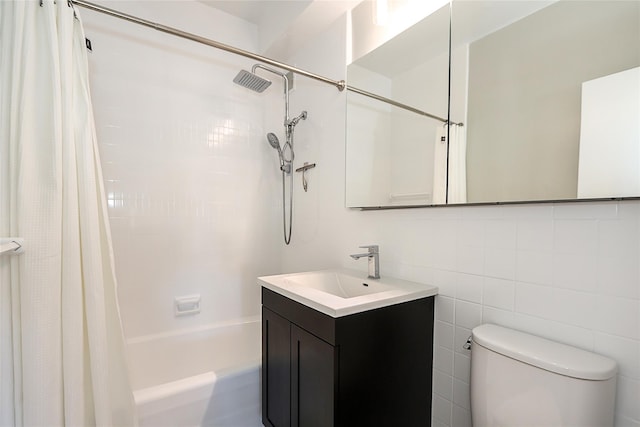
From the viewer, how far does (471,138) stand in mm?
1151

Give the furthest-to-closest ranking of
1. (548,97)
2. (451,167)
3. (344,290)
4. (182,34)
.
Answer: (344,290) < (182,34) < (451,167) < (548,97)

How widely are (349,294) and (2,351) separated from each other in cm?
130

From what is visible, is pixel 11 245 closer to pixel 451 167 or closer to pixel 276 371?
pixel 276 371

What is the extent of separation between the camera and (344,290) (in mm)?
1477

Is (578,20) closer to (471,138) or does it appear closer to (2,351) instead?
(471,138)

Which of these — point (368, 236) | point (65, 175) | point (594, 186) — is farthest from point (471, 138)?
point (65, 175)

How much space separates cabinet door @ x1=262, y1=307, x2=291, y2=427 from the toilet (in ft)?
2.24

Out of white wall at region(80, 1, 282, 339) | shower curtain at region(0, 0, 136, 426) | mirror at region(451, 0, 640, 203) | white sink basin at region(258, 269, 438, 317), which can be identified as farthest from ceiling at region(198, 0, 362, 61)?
white sink basin at region(258, 269, 438, 317)

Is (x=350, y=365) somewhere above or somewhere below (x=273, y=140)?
below

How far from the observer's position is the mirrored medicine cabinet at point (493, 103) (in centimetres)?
83

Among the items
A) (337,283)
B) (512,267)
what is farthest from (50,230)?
(512,267)

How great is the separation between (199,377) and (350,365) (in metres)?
0.80

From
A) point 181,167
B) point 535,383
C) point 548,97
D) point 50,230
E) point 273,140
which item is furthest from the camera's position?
point 273,140

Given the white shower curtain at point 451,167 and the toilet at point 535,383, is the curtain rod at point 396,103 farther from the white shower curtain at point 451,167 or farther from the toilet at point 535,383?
the toilet at point 535,383
